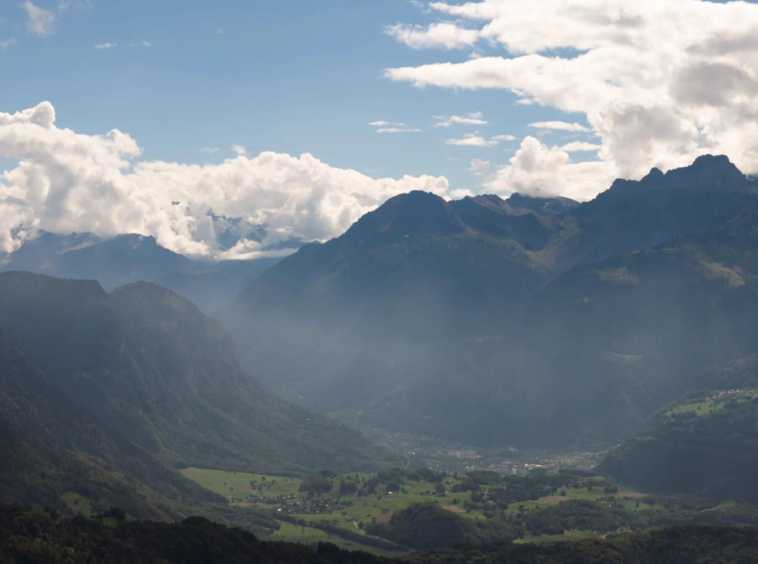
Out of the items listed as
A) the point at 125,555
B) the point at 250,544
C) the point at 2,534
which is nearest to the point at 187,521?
the point at 250,544

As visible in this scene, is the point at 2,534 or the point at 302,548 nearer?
the point at 2,534

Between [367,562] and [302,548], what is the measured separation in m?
12.4

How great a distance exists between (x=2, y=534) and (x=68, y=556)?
1065 centimetres

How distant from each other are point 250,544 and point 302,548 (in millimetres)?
10250

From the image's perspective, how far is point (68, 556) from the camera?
153375mm

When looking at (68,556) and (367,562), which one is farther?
(367,562)

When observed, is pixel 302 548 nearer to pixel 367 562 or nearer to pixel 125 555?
pixel 367 562

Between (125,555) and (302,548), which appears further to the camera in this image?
(302,548)

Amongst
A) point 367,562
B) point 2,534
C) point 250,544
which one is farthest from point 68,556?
point 367,562

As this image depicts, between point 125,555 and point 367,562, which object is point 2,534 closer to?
point 125,555

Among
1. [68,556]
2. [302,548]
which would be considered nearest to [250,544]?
[302,548]

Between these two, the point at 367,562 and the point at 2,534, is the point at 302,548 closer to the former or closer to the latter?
the point at 367,562

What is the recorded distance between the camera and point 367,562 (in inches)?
7323

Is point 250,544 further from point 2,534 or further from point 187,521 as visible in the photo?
point 2,534
